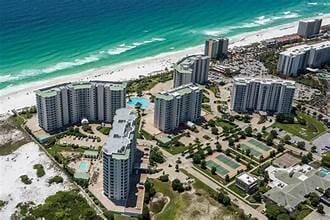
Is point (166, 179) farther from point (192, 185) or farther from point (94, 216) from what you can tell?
point (94, 216)

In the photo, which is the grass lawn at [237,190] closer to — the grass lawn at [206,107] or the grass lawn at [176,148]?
the grass lawn at [176,148]

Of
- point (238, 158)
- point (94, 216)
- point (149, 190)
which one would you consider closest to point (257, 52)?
point (238, 158)

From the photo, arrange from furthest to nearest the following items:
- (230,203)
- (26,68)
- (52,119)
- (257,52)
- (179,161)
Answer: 1. (257,52)
2. (26,68)
3. (52,119)
4. (179,161)
5. (230,203)

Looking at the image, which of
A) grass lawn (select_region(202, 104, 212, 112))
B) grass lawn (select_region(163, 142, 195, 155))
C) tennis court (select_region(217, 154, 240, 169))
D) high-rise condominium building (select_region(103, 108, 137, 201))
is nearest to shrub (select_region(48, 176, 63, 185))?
high-rise condominium building (select_region(103, 108, 137, 201))

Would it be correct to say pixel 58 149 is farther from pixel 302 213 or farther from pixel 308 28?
pixel 308 28

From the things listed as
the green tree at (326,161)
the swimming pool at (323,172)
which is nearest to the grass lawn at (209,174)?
the swimming pool at (323,172)
